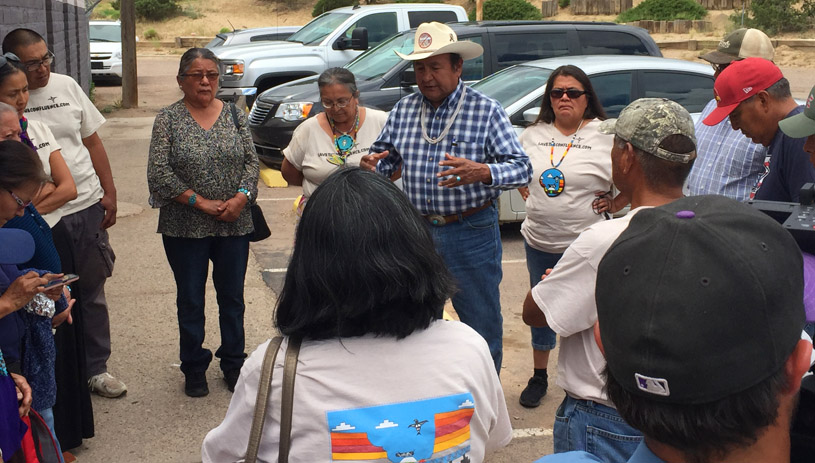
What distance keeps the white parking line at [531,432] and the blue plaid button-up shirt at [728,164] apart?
4.96 ft

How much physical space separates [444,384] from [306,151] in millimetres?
3161

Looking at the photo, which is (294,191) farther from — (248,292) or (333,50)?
(333,50)

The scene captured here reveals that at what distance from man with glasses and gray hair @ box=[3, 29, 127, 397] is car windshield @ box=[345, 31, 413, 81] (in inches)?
253

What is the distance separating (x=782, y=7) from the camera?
3453 cm

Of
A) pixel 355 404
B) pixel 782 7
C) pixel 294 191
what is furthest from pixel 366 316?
pixel 782 7

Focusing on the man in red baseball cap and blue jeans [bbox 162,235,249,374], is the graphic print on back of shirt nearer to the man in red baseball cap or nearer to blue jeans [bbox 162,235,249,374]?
the man in red baseball cap

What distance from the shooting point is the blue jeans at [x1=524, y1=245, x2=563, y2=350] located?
478 cm

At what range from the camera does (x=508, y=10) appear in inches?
1326

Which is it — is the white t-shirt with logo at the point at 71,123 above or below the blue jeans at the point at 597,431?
above

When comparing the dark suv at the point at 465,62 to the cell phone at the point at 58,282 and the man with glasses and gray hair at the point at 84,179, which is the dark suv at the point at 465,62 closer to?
the man with glasses and gray hair at the point at 84,179

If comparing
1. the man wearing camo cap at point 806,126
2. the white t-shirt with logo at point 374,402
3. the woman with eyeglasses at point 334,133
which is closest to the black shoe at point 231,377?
the woman with eyeglasses at point 334,133

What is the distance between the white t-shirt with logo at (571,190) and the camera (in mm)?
4762

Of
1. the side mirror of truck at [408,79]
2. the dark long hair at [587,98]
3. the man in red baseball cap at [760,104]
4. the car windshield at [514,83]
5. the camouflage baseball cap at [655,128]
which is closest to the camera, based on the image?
the camouflage baseball cap at [655,128]

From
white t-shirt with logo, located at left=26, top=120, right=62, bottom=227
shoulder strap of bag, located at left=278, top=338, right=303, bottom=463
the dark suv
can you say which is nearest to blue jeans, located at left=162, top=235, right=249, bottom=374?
white t-shirt with logo, located at left=26, top=120, right=62, bottom=227
